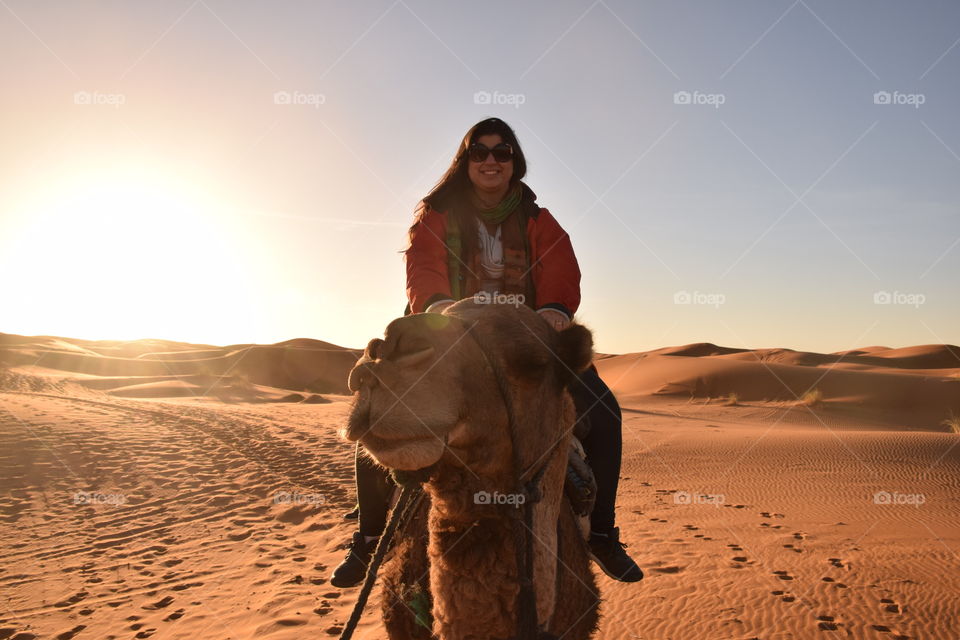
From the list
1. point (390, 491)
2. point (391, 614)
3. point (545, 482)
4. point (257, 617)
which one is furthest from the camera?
point (257, 617)

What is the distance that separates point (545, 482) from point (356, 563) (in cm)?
157

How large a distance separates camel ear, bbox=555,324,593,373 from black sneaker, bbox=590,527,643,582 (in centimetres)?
145

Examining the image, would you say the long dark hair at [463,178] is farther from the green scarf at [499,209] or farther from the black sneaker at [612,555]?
the black sneaker at [612,555]

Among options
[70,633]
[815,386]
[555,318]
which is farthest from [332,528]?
[815,386]

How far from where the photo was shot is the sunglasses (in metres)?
3.35

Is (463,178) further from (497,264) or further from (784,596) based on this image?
(784,596)

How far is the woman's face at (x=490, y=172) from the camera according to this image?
11.0 feet

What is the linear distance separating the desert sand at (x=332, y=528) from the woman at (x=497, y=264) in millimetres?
2862

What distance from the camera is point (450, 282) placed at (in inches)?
128

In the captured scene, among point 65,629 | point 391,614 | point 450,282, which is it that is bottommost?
point 65,629

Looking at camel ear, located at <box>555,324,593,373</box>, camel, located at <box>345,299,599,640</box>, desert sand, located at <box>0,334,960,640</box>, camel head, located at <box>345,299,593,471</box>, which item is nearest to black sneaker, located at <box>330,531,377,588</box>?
camel, located at <box>345,299,599,640</box>

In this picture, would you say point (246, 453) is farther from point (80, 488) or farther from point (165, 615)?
point (165, 615)

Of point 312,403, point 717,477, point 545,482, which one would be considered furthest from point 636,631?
point 312,403

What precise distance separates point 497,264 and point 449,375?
1.56m
